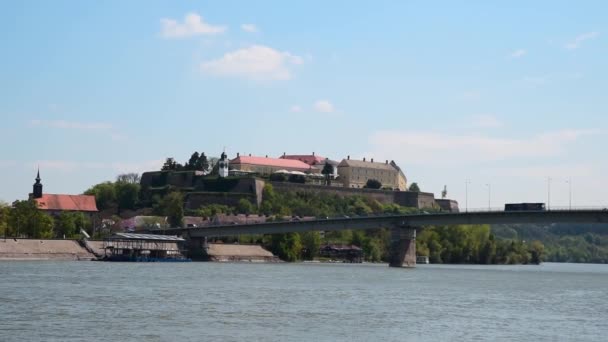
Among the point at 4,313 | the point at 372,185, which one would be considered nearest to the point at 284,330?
the point at 4,313

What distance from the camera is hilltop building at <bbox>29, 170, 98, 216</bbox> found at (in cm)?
15562

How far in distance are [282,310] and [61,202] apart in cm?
11644

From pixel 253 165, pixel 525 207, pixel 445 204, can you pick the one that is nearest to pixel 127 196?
pixel 253 165

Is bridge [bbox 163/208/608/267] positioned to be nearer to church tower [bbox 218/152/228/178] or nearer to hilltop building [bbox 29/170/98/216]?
hilltop building [bbox 29/170/98/216]

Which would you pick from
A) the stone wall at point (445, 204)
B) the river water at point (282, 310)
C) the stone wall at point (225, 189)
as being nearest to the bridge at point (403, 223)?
the river water at point (282, 310)

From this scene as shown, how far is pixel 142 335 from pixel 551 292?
38198 millimetres

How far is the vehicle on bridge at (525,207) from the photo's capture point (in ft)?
337

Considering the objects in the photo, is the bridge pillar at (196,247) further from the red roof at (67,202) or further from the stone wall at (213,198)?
the red roof at (67,202)

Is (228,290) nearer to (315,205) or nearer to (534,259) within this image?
(315,205)

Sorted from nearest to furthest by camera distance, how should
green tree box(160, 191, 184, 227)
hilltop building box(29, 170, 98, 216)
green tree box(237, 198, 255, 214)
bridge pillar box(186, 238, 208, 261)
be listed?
1. bridge pillar box(186, 238, 208, 261)
2. green tree box(160, 191, 184, 227)
3. hilltop building box(29, 170, 98, 216)
4. green tree box(237, 198, 255, 214)

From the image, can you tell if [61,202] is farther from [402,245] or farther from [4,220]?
[402,245]

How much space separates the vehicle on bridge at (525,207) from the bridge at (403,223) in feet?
8.69

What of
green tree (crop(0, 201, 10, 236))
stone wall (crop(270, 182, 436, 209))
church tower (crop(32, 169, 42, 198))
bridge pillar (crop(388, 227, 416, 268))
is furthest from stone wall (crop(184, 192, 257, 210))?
bridge pillar (crop(388, 227, 416, 268))

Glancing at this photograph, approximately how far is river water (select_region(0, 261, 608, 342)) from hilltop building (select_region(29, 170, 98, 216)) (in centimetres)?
8398
